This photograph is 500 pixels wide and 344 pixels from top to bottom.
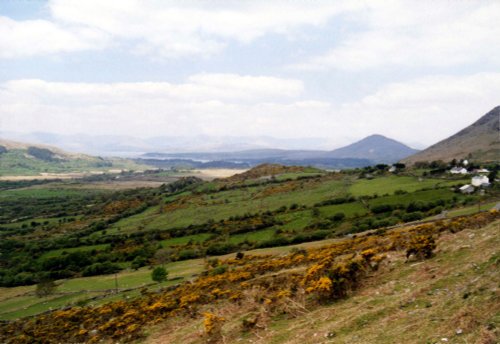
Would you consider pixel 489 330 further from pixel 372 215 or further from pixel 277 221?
pixel 277 221

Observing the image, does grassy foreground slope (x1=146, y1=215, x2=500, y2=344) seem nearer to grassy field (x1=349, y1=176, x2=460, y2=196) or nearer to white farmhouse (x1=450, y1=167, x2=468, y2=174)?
grassy field (x1=349, y1=176, x2=460, y2=196)

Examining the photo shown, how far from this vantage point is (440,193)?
84.0 m

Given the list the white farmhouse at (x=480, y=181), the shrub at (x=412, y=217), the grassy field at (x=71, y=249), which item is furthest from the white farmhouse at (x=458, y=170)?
the grassy field at (x=71, y=249)

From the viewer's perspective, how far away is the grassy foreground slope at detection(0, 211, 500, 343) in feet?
43.3

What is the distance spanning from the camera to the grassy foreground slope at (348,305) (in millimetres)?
13188

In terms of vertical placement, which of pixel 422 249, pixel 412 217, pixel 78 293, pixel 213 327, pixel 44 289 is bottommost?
pixel 78 293

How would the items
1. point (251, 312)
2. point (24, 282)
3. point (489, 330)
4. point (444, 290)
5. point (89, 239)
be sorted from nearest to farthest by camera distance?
point (489, 330) < point (444, 290) < point (251, 312) < point (24, 282) < point (89, 239)

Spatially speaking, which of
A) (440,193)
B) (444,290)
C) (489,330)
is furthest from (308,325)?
(440,193)

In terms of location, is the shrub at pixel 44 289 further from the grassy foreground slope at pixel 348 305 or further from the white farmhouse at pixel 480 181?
the white farmhouse at pixel 480 181

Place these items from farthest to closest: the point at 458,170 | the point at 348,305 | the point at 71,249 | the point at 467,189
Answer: the point at 458,170, the point at 71,249, the point at 467,189, the point at 348,305

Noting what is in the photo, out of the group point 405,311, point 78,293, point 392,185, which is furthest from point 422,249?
point 392,185

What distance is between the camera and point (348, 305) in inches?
679

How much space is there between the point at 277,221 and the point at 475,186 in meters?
45.7

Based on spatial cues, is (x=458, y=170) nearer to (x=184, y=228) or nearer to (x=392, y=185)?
(x=392, y=185)
